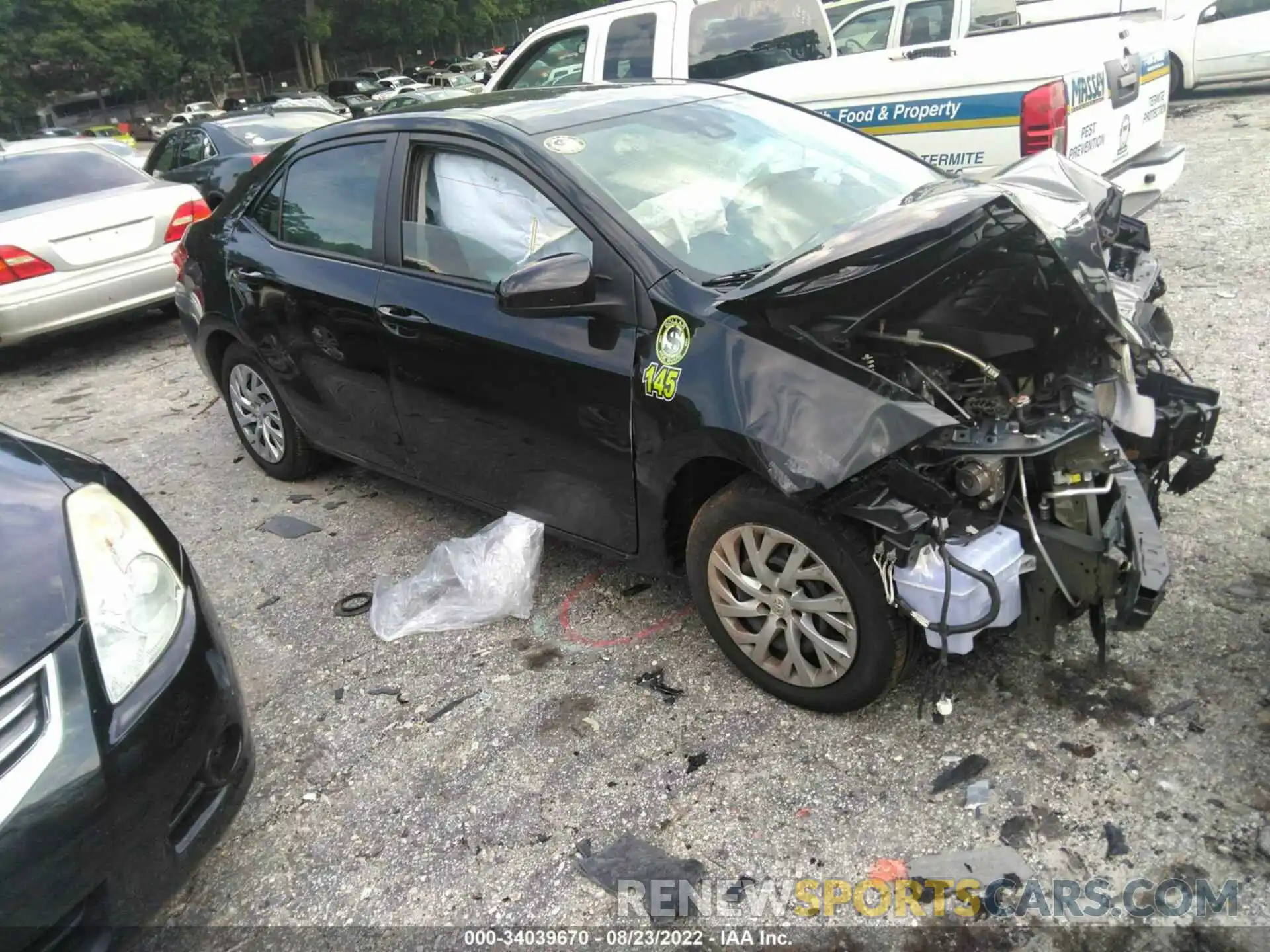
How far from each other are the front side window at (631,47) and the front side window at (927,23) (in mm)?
3612

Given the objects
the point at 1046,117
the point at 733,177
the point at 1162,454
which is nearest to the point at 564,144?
the point at 733,177

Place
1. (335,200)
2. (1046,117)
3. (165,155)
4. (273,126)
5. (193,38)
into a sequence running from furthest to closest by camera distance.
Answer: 1. (193,38)
2. (165,155)
3. (273,126)
4. (1046,117)
5. (335,200)

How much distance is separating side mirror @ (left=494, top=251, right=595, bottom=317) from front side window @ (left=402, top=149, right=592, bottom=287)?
135 millimetres

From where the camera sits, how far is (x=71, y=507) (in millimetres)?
2354

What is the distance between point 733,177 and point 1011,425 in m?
1.36

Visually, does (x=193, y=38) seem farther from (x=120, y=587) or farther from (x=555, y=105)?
(x=120, y=587)

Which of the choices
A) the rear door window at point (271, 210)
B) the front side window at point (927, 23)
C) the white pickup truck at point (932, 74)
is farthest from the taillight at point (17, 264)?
the front side window at point (927, 23)

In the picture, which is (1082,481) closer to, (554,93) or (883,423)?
(883,423)

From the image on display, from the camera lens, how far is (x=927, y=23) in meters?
Answer: 9.16

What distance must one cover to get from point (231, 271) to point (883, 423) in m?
3.41

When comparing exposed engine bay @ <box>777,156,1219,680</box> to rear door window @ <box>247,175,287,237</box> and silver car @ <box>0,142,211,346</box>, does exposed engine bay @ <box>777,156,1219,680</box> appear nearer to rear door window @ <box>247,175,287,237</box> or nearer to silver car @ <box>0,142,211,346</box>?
rear door window @ <box>247,175,287,237</box>

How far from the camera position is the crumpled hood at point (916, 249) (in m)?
2.44

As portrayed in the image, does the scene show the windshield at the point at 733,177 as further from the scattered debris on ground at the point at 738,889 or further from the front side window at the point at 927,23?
the front side window at the point at 927,23

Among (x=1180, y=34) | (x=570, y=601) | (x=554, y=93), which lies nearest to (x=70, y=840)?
(x=570, y=601)
